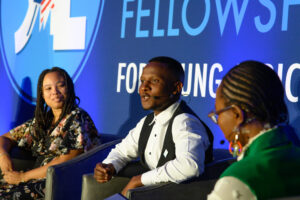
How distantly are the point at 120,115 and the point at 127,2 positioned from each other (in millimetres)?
1074

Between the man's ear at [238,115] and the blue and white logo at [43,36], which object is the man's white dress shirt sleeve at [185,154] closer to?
the man's ear at [238,115]

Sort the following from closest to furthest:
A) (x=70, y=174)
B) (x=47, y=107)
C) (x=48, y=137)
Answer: (x=70, y=174)
(x=48, y=137)
(x=47, y=107)

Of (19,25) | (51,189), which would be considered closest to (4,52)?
(19,25)

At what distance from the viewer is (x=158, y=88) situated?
2.67 metres

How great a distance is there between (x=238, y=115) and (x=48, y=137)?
2.41 m

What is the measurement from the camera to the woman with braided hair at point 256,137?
117 centimetres

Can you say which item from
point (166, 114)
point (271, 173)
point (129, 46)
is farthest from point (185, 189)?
point (129, 46)

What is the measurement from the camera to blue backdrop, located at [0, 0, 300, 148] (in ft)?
10.5

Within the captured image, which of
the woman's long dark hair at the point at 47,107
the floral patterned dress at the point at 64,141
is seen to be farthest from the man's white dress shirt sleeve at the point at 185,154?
the woman's long dark hair at the point at 47,107

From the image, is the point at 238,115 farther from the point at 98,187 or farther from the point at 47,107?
the point at 47,107

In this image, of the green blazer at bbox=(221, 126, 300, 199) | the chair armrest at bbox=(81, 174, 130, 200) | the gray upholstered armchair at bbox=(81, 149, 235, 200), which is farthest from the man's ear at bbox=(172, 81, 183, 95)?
the green blazer at bbox=(221, 126, 300, 199)

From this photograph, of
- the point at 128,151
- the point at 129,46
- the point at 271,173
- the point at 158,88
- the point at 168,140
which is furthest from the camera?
the point at 129,46

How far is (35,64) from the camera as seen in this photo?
518 centimetres

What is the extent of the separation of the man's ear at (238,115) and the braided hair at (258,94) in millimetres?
10
